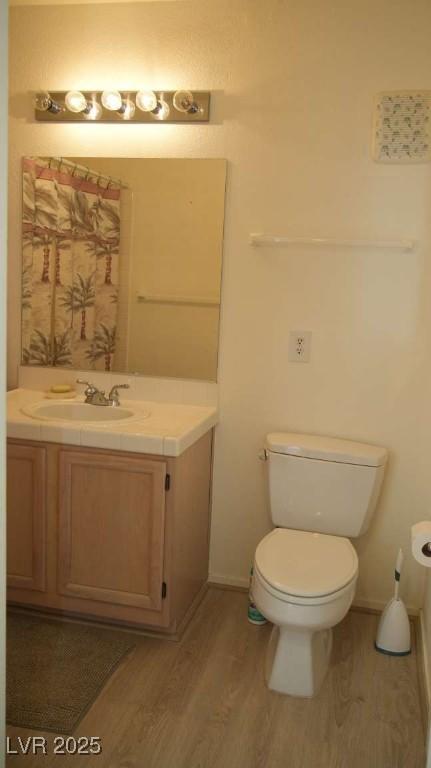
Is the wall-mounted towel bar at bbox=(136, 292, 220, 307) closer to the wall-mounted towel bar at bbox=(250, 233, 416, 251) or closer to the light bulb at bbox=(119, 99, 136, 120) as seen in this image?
the wall-mounted towel bar at bbox=(250, 233, 416, 251)

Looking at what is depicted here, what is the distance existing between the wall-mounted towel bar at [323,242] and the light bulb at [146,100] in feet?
2.13

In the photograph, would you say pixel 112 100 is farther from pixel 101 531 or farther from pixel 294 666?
pixel 294 666

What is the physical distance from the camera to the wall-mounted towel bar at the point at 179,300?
9.06 feet

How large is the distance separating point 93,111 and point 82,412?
4.10 feet

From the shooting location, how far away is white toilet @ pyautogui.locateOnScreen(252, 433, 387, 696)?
209 centimetres

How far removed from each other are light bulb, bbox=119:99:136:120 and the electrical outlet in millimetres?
1112

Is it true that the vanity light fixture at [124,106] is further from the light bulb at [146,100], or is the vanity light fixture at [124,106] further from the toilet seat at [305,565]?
the toilet seat at [305,565]

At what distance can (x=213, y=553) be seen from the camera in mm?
2941

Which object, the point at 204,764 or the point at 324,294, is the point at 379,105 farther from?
the point at 204,764

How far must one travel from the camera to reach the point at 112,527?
7.93ft

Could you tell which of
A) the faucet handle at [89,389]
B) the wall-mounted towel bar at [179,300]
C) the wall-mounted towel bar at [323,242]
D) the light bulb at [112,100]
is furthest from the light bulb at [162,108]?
the faucet handle at [89,389]

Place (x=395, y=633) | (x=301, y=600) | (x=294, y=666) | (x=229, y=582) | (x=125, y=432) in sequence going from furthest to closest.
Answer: (x=229, y=582) → (x=395, y=633) → (x=125, y=432) → (x=294, y=666) → (x=301, y=600)

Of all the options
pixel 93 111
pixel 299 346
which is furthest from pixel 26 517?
pixel 93 111

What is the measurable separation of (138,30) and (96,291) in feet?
3.52
